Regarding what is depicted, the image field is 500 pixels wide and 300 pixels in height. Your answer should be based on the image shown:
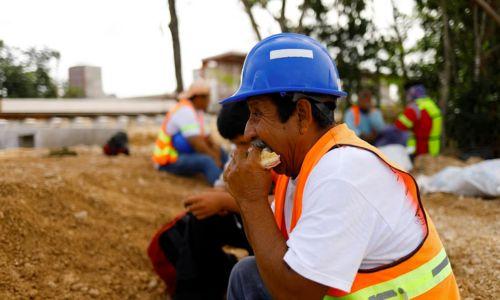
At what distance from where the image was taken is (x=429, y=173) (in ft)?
22.3

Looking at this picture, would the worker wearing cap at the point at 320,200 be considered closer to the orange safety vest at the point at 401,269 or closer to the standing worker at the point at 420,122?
the orange safety vest at the point at 401,269

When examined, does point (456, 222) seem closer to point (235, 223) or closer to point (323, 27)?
point (235, 223)

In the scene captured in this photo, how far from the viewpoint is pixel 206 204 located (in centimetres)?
261

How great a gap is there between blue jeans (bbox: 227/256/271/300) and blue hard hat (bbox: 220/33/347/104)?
2.24ft

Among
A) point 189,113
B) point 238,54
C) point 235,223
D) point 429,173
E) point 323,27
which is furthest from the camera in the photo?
point 238,54

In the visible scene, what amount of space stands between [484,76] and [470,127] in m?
0.86

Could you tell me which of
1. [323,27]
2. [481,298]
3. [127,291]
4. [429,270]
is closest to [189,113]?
[127,291]

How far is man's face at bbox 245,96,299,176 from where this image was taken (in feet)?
5.41

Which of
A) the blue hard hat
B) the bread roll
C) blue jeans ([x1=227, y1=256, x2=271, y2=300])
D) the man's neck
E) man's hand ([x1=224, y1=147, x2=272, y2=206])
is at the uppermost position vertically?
the blue hard hat

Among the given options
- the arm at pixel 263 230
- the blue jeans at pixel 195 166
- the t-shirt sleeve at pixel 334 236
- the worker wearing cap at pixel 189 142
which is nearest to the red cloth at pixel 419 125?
the worker wearing cap at pixel 189 142

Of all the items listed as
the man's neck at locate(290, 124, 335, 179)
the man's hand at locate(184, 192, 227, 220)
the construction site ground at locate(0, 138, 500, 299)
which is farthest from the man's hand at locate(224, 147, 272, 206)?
the construction site ground at locate(0, 138, 500, 299)

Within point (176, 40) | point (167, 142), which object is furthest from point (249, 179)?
point (176, 40)

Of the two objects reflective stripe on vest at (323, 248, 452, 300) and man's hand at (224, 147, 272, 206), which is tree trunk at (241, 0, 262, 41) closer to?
man's hand at (224, 147, 272, 206)

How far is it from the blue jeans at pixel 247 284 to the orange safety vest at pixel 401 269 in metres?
0.42
